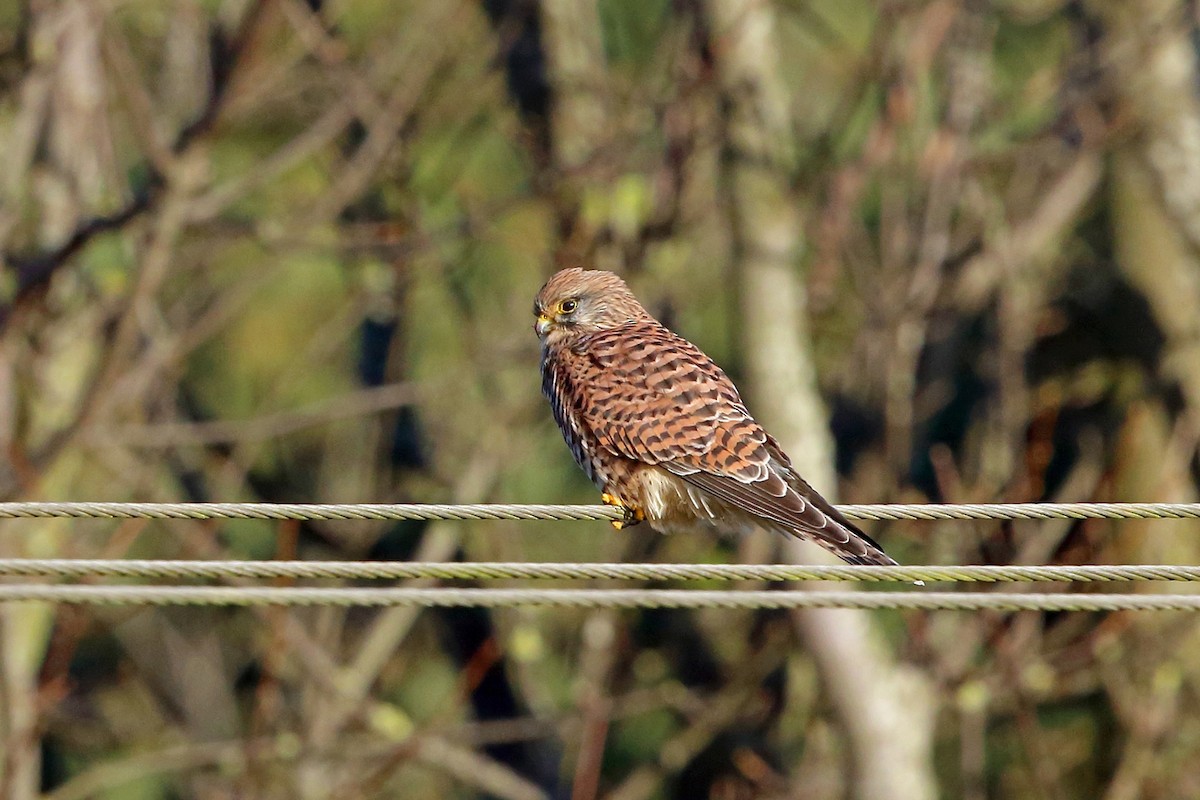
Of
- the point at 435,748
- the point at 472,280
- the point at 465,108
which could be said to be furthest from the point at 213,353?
the point at 435,748

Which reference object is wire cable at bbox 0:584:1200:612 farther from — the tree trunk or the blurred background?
the tree trunk

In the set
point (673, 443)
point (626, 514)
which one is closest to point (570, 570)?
point (626, 514)

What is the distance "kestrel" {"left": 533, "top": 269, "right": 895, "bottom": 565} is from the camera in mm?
3818

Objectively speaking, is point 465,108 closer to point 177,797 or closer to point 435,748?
point 435,748

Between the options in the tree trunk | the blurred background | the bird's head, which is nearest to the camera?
the bird's head

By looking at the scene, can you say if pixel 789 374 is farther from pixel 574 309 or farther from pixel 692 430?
pixel 692 430

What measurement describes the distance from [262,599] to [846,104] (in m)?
5.56

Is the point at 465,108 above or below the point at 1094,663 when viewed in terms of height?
above

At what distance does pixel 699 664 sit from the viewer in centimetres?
857

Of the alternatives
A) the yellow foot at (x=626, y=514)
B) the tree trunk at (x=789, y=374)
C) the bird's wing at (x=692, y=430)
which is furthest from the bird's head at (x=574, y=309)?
the tree trunk at (x=789, y=374)

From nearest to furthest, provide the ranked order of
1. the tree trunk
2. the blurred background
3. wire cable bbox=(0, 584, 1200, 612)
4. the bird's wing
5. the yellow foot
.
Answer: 1. wire cable bbox=(0, 584, 1200, 612)
2. the bird's wing
3. the yellow foot
4. the blurred background
5. the tree trunk

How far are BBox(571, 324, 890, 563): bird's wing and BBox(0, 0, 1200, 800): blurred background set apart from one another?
7.30 feet

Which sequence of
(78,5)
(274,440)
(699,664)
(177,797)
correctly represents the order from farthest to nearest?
(177,797) < (274,440) < (699,664) < (78,5)

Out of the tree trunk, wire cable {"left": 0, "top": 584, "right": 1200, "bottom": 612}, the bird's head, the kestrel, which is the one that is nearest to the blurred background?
the tree trunk
